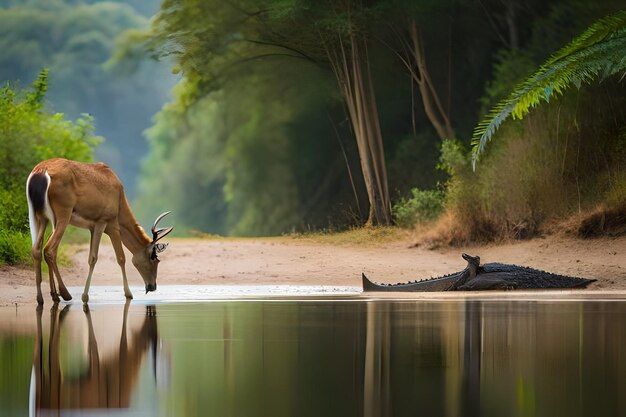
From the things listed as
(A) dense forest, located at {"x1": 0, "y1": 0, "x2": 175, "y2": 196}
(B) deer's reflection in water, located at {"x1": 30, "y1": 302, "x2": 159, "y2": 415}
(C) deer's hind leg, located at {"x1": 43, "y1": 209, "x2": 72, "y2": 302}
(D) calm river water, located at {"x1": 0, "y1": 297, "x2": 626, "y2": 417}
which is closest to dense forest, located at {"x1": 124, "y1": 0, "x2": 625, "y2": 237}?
(D) calm river water, located at {"x1": 0, "y1": 297, "x2": 626, "y2": 417}

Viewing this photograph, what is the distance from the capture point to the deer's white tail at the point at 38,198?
40.6 ft

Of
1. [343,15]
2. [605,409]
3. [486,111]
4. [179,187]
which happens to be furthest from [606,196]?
[179,187]

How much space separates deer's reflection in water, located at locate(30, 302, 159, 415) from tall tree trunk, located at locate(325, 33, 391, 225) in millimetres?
15070

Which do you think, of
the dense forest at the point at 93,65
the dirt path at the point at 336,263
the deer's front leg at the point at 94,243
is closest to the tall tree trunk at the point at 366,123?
the dirt path at the point at 336,263

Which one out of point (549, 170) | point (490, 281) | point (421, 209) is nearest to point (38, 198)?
point (490, 281)

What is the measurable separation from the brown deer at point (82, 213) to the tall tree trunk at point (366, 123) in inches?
461

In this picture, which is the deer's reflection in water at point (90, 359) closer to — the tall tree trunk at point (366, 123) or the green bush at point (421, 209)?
the green bush at point (421, 209)

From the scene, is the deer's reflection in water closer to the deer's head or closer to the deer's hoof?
the deer's hoof

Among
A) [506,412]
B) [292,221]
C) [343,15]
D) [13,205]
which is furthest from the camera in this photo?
[292,221]

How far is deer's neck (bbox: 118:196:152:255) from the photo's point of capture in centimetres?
1366

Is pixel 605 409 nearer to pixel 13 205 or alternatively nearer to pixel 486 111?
pixel 13 205

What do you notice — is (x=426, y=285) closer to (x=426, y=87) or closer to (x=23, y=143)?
(x=23, y=143)

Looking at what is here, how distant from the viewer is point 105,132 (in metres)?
45.5

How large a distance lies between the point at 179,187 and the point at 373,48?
431 inches
